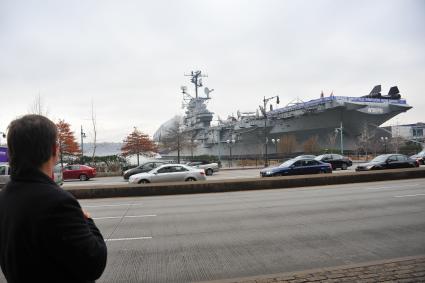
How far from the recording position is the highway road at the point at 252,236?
5527 mm

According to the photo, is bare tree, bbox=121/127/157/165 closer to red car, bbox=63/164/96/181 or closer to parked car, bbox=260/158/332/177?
red car, bbox=63/164/96/181

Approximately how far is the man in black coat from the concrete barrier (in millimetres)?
14736

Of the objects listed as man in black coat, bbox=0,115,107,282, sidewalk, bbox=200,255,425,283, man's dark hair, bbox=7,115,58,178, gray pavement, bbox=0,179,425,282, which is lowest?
gray pavement, bbox=0,179,425,282

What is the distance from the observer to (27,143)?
2.08 m

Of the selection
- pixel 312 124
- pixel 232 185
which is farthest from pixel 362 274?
pixel 312 124

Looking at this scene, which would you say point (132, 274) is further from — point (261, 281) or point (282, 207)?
point (282, 207)

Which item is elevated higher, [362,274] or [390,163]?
[390,163]

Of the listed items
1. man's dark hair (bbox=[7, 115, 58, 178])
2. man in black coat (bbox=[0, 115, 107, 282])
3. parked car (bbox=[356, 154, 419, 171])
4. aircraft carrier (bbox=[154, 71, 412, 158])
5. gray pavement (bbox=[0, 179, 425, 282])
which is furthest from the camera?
aircraft carrier (bbox=[154, 71, 412, 158])

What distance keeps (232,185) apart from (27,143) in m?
15.8

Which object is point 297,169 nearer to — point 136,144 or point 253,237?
point 253,237

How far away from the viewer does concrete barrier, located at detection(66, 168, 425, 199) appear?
1636cm

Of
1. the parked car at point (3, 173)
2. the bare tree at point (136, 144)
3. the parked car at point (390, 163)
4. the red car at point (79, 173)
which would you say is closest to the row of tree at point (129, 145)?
the bare tree at point (136, 144)

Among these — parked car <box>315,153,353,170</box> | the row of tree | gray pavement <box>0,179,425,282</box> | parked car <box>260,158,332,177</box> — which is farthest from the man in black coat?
the row of tree

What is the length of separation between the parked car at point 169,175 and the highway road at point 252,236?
747cm
